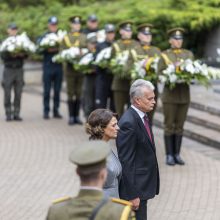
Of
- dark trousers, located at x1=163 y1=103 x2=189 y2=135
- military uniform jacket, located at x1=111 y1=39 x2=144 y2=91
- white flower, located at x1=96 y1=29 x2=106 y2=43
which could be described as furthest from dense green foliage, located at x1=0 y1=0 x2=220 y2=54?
dark trousers, located at x1=163 y1=103 x2=189 y2=135

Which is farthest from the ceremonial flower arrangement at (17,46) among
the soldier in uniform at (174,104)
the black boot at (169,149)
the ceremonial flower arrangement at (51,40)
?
the black boot at (169,149)

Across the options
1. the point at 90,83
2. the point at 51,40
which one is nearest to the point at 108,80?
the point at 90,83

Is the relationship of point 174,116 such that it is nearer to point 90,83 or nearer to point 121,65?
point 121,65

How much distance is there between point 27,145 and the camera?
1291 cm

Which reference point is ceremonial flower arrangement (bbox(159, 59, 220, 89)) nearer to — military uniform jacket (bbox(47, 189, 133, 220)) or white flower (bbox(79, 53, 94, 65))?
white flower (bbox(79, 53, 94, 65))

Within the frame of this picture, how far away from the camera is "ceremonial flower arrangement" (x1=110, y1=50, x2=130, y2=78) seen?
492 inches

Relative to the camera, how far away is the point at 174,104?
11094mm

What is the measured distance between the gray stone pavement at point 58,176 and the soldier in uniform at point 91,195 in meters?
4.66

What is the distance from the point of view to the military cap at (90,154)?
3889 mm

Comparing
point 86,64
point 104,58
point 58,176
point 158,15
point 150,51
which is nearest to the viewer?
point 58,176

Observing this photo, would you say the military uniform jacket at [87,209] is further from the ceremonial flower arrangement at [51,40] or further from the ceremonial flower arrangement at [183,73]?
the ceremonial flower arrangement at [51,40]

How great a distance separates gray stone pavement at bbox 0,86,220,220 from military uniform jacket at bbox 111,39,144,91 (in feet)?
3.88

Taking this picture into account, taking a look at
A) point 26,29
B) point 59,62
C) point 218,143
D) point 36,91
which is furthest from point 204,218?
point 26,29

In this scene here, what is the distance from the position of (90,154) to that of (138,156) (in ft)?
8.83
